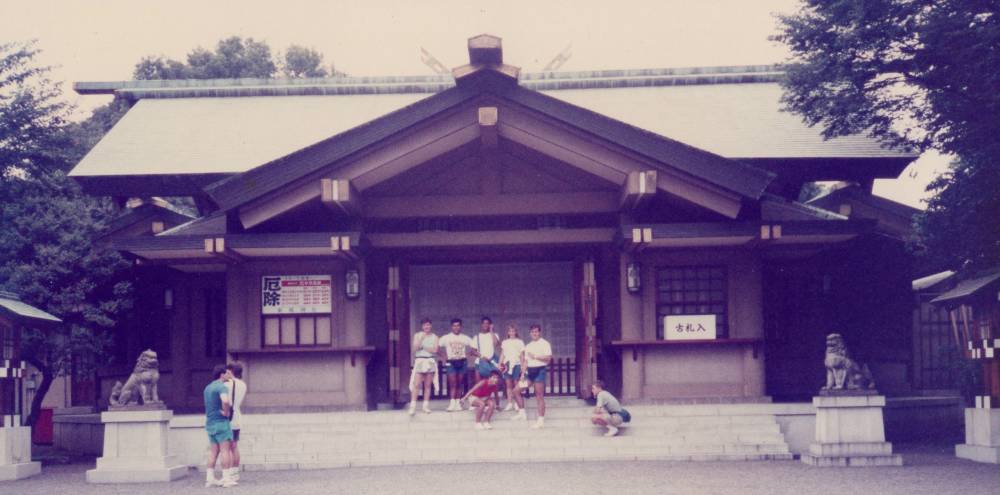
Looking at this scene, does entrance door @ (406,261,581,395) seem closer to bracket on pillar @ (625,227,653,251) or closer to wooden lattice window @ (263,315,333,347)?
wooden lattice window @ (263,315,333,347)

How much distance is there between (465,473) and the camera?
44.1ft

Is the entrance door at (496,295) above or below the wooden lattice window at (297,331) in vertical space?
above

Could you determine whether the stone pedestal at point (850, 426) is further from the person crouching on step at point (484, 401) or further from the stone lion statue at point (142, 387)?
the stone lion statue at point (142, 387)

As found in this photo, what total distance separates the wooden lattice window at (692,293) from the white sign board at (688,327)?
130mm

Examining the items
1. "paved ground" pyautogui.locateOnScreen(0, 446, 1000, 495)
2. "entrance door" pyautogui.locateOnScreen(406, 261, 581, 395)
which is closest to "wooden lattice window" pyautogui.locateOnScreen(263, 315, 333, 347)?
"paved ground" pyautogui.locateOnScreen(0, 446, 1000, 495)

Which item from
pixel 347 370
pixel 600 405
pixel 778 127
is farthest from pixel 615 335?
pixel 778 127

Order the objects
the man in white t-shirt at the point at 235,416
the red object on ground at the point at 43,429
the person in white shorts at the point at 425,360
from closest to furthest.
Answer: the man in white t-shirt at the point at 235,416 < the person in white shorts at the point at 425,360 < the red object on ground at the point at 43,429

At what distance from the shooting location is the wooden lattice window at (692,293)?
57.4ft

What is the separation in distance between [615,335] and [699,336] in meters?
1.62

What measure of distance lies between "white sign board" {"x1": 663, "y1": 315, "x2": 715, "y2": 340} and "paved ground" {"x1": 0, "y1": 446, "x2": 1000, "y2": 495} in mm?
3190

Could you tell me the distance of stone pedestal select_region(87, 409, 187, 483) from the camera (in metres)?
14.1

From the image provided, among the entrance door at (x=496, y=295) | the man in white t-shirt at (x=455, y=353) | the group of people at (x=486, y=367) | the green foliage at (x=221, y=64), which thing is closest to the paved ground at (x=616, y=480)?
the group of people at (x=486, y=367)

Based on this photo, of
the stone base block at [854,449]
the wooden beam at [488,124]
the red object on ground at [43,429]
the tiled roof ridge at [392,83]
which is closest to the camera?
the stone base block at [854,449]

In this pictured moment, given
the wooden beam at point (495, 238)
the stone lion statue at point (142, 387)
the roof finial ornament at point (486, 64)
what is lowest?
the stone lion statue at point (142, 387)
